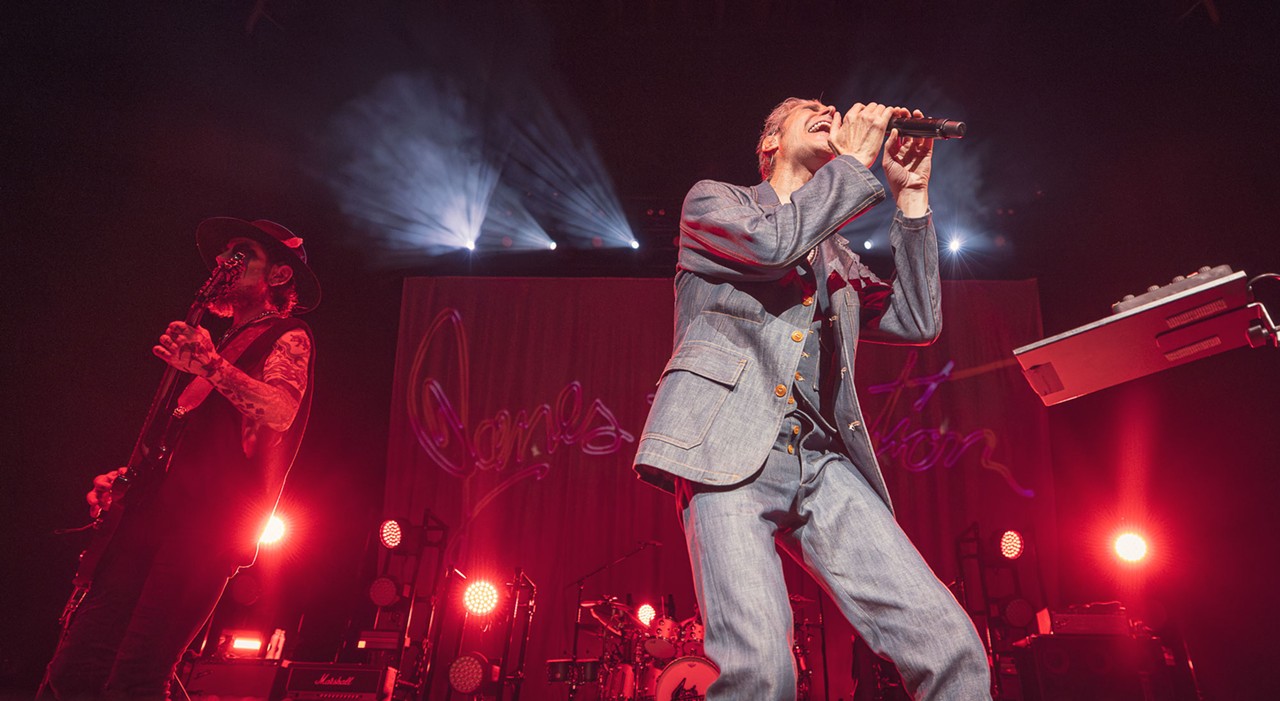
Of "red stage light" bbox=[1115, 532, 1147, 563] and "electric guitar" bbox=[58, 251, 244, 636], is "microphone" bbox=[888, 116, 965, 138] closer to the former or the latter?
"electric guitar" bbox=[58, 251, 244, 636]

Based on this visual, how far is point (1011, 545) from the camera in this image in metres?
6.46

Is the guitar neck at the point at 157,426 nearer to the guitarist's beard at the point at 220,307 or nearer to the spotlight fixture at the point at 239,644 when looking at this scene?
the guitarist's beard at the point at 220,307

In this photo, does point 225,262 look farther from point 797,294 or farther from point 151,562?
point 797,294

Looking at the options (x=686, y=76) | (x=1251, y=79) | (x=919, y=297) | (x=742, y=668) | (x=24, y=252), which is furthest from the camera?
(x=686, y=76)

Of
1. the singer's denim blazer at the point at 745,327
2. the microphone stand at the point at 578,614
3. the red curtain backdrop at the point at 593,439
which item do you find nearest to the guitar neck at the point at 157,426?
the singer's denim blazer at the point at 745,327

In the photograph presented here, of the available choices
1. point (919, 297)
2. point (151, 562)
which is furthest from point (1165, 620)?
point (151, 562)

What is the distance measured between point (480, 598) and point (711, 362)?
19.1 feet

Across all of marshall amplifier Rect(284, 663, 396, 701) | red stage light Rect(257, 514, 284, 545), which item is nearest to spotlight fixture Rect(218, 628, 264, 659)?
red stage light Rect(257, 514, 284, 545)

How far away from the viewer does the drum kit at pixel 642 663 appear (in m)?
5.45

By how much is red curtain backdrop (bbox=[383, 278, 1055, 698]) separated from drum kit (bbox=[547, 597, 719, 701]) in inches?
23.5

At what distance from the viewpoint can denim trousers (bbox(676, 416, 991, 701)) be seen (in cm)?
133

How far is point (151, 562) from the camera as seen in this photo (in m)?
2.20

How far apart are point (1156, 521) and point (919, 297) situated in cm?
521

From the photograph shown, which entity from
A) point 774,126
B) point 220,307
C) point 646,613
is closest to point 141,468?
point 220,307
